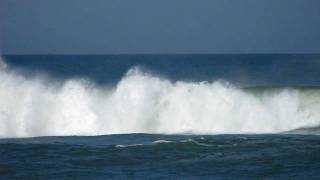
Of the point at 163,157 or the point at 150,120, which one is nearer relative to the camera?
the point at 163,157

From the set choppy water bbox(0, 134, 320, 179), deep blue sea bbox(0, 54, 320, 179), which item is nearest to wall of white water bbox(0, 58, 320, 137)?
deep blue sea bbox(0, 54, 320, 179)

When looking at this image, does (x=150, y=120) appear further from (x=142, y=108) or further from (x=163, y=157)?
(x=163, y=157)

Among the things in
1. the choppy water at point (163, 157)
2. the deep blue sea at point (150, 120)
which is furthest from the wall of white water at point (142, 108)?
the choppy water at point (163, 157)

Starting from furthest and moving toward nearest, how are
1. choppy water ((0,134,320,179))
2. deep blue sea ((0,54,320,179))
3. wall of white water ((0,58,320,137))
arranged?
wall of white water ((0,58,320,137)) < deep blue sea ((0,54,320,179)) < choppy water ((0,134,320,179))

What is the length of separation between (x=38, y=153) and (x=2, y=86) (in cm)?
963

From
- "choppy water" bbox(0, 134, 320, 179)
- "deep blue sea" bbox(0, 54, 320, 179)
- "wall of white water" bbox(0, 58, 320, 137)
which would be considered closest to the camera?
"choppy water" bbox(0, 134, 320, 179)

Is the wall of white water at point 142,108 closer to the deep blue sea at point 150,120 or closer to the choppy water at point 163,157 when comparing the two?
the deep blue sea at point 150,120

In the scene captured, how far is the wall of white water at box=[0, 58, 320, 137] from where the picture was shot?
33844 millimetres

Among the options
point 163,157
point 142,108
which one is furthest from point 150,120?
point 163,157

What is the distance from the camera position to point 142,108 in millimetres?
34688

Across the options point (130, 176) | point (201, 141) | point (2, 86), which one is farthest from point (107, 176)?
point (2, 86)

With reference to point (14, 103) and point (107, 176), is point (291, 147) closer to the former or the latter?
point (107, 176)

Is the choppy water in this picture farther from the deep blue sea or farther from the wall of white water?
the wall of white water

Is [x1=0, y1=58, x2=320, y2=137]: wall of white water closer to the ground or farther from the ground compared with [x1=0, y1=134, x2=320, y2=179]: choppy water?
farther from the ground
